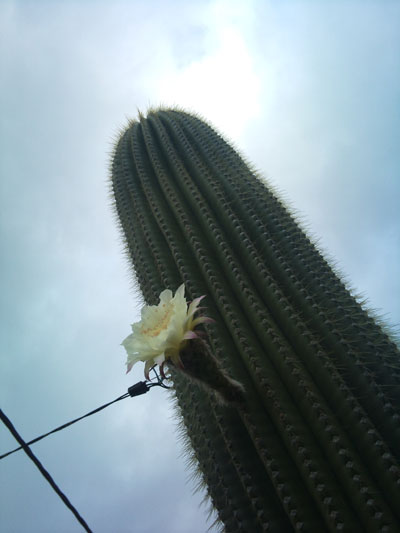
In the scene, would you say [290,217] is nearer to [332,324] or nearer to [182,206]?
[182,206]

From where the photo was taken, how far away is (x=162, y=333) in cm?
184

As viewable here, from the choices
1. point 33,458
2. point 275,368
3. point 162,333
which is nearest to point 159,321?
point 162,333

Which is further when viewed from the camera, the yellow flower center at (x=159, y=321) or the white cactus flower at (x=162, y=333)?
the yellow flower center at (x=159, y=321)

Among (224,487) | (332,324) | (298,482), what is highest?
(332,324)

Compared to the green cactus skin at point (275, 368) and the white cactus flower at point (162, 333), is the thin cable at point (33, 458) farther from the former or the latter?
the green cactus skin at point (275, 368)

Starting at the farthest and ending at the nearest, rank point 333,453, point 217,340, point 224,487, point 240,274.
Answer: point 240,274
point 217,340
point 224,487
point 333,453

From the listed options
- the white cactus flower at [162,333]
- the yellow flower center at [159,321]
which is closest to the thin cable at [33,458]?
the white cactus flower at [162,333]

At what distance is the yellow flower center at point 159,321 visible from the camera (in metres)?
1.93

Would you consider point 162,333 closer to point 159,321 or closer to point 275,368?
point 159,321

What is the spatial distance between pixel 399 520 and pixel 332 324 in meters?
1.03

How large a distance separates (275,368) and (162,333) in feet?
2.52

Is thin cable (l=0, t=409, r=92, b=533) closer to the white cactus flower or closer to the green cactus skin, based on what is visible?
the white cactus flower

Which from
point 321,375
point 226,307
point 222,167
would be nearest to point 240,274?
point 226,307

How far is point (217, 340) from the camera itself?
7.64 feet
